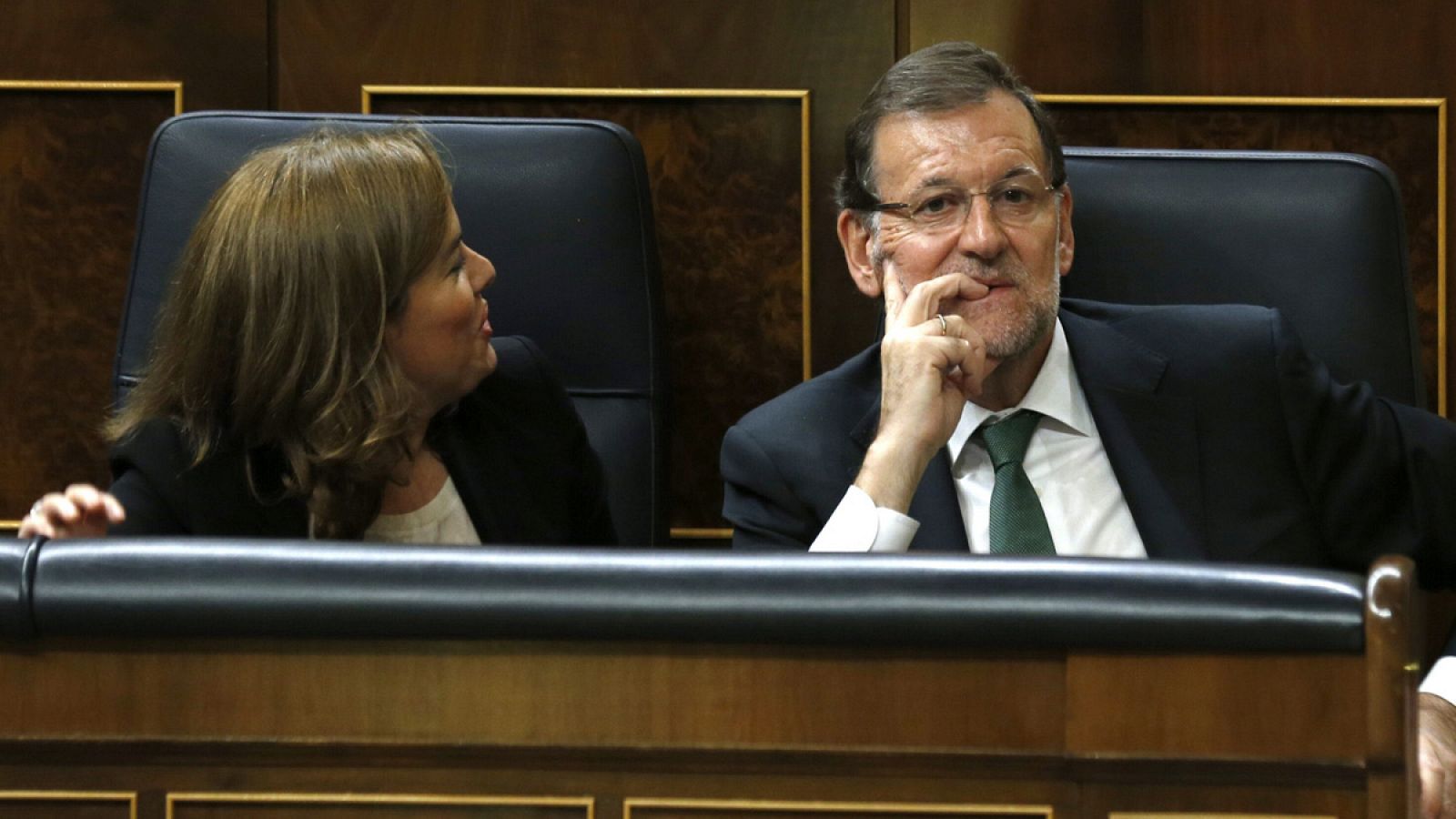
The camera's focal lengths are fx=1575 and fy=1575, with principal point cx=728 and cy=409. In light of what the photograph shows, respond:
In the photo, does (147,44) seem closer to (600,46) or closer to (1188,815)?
(600,46)

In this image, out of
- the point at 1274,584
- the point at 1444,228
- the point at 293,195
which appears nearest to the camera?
the point at 1274,584

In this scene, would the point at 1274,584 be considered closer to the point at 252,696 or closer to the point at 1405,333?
the point at 252,696

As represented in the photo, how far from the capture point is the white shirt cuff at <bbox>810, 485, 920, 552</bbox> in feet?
4.61

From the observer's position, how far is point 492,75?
1.99 metres

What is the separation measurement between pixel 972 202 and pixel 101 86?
1.14 meters

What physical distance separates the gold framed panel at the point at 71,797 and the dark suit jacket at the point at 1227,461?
86cm

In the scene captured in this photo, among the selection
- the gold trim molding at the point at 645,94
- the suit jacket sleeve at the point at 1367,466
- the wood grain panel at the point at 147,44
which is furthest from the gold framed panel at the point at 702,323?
the suit jacket sleeve at the point at 1367,466

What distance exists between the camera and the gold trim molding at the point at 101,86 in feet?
6.49

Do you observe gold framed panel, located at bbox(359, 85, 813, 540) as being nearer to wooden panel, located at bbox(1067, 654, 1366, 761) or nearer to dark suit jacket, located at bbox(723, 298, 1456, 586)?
dark suit jacket, located at bbox(723, 298, 1456, 586)

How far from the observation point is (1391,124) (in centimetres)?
195

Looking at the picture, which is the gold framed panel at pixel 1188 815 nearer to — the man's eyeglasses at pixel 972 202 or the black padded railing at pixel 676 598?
the black padded railing at pixel 676 598

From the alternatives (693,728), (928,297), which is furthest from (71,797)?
(928,297)

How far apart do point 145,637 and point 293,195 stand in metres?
0.85

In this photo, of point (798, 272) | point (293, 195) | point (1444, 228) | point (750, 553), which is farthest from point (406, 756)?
point (1444, 228)
